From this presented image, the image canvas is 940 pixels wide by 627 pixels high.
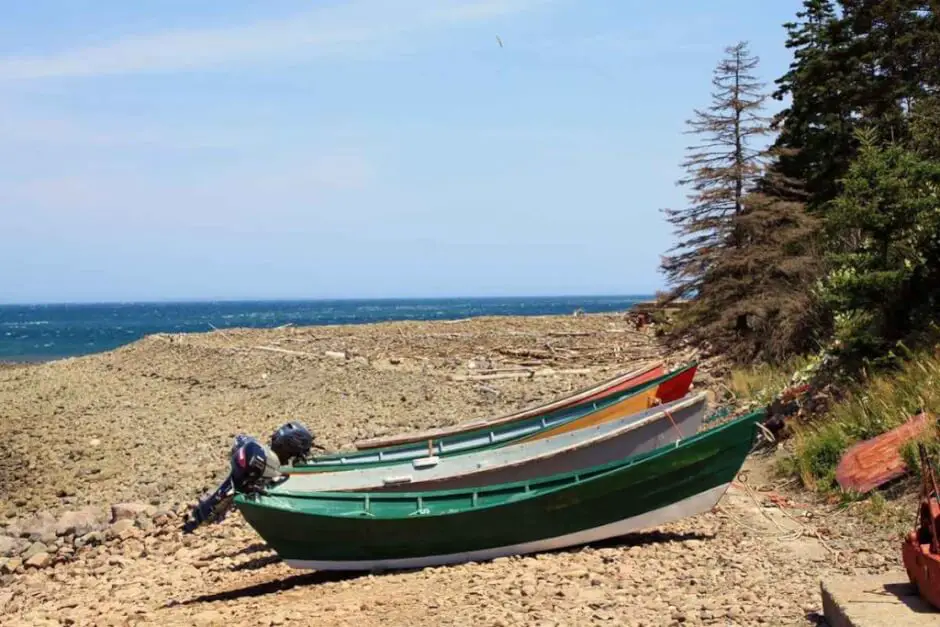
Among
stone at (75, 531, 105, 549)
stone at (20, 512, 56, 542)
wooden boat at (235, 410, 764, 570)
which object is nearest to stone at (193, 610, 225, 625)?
wooden boat at (235, 410, 764, 570)

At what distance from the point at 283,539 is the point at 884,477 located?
5737 millimetres

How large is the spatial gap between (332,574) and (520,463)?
221cm

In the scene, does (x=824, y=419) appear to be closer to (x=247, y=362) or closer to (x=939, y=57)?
(x=939, y=57)

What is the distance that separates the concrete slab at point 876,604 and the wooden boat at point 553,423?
597cm

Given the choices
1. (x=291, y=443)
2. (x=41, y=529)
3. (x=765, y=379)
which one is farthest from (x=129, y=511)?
(x=765, y=379)

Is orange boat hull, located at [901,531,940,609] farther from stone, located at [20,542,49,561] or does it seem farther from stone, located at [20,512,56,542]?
stone, located at [20,512,56,542]

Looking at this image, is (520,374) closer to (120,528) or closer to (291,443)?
(120,528)

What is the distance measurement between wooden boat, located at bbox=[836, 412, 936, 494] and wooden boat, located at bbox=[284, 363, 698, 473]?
9.91 ft

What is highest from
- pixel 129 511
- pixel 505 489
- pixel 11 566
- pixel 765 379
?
pixel 765 379

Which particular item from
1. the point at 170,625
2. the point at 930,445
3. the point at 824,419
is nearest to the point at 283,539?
the point at 170,625

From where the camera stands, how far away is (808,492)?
34.3 ft

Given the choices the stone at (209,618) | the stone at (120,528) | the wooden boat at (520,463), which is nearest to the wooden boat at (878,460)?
the wooden boat at (520,463)

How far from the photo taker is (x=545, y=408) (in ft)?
44.1

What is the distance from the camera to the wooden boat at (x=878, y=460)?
9.55 m
